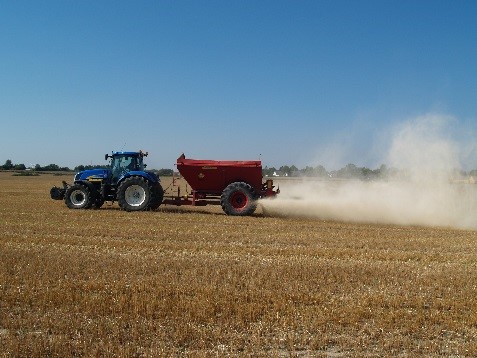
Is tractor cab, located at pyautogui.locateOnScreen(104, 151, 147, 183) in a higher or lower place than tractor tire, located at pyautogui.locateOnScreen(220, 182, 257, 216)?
higher

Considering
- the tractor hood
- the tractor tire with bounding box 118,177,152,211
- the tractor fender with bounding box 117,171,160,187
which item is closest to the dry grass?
the tractor tire with bounding box 118,177,152,211

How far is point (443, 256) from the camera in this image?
1098 cm

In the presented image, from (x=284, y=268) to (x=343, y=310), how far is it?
2456 millimetres

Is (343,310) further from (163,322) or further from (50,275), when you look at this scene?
(50,275)

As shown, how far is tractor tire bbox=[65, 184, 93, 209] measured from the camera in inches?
766

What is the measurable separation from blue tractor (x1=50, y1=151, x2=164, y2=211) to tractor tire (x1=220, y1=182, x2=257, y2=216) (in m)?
2.45

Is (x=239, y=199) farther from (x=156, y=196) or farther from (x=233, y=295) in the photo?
(x=233, y=295)

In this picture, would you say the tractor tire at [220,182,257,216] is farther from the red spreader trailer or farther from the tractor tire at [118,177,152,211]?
the tractor tire at [118,177,152,211]

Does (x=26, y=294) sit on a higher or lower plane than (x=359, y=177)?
lower

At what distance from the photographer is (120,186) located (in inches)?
741

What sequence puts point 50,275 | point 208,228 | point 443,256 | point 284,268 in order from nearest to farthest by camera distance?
point 50,275 → point 284,268 → point 443,256 → point 208,228

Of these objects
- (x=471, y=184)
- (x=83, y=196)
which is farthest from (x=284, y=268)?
(x=471, y=184)

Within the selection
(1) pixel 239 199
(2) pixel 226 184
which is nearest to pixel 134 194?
(2) pixel 226 184

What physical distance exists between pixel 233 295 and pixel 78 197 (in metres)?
14.0
